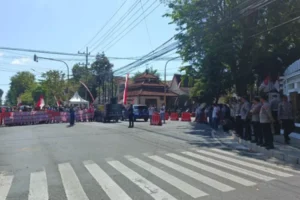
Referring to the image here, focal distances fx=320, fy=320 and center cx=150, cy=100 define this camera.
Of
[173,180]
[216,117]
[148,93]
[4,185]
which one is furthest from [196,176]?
[148,93]

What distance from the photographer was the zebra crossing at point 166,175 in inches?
241

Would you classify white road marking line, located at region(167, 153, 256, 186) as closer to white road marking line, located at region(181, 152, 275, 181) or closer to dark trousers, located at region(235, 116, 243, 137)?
white road marking line, located at region(181, 152, 275, 181)

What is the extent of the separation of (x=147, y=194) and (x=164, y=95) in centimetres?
4326

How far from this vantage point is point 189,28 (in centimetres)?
2227

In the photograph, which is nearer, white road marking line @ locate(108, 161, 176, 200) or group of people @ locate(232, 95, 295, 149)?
white road marking line @ locate(108, 161, 176, 200)

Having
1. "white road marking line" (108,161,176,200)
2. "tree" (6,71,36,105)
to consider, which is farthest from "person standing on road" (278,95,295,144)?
"tree" (6,71,36,105)

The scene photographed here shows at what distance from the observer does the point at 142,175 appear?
7488 mm

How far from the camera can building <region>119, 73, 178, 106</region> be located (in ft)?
161

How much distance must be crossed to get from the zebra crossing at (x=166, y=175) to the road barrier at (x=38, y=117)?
2168cm

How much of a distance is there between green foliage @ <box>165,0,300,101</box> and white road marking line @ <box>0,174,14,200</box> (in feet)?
49.0

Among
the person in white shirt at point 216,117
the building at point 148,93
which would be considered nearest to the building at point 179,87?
the building at point 148,93

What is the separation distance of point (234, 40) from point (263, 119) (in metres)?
11.7

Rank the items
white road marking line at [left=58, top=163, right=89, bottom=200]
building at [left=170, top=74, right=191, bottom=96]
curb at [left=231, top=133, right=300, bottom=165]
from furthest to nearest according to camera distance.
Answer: building at [left=170, top=74, right=191, bottom=96], curb at [left=231, top=133, right=300, bottom=165], white road marking line at [left=58, top=163, right=89, bottom=200]

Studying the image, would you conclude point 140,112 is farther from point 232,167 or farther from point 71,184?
point 71,184
